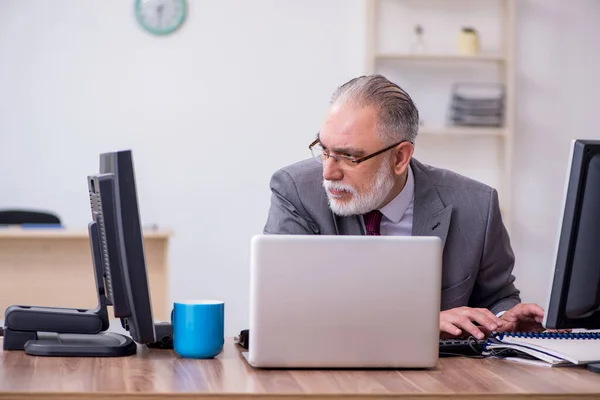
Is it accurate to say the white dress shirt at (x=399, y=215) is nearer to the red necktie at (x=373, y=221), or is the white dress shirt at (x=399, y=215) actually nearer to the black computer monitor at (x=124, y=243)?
the red necktie at (x=373, y=221)

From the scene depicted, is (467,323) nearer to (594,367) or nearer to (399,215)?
(594,367)

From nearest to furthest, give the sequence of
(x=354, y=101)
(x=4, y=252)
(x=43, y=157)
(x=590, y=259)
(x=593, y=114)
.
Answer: (x=590, y=259) → (x=354, y=101) → (x=4, y=252) → (x=43, y=157) → (x=593, y=114)

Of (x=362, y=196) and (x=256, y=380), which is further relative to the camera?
(x=362, y=196)

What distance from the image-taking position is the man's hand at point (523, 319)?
5.87 ft

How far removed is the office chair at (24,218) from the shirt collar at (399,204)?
80.1 inches

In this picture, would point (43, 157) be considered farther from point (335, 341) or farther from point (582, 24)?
point (335, 341)

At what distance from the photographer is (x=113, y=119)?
4.50 metres

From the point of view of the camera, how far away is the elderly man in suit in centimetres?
204

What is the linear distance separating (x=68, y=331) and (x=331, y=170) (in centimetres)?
74

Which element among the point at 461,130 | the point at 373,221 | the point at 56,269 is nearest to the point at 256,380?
the point at 373,221

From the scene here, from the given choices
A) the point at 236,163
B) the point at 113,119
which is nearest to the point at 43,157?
the point at 113,119

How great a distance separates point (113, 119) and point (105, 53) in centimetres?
35

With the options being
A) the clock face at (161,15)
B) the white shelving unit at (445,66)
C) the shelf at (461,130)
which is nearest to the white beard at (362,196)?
the shelf at (461,130)

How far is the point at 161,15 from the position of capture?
4.49 meters
